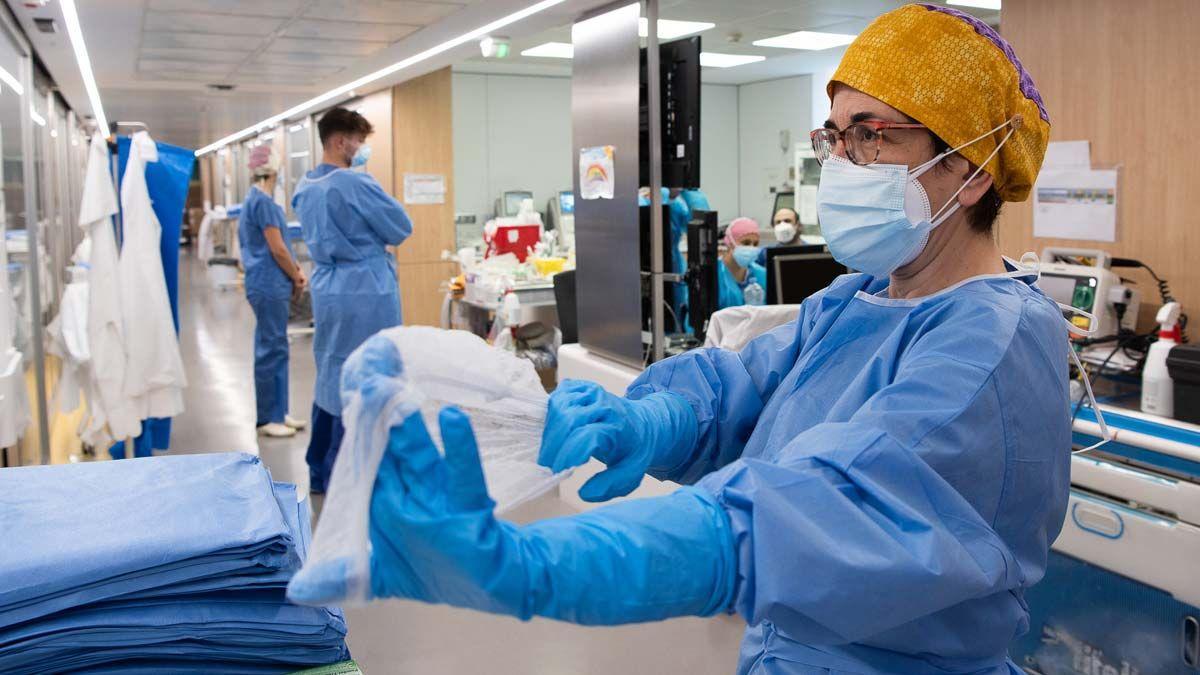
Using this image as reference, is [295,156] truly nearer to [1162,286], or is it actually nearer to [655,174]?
[655,174]

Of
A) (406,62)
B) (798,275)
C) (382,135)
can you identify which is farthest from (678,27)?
(798,275)

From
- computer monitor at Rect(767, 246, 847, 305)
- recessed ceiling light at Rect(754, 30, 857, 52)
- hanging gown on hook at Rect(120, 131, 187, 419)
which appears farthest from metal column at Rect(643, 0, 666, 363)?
recessed ceiling light at Rect(754, 30, 857, 52)

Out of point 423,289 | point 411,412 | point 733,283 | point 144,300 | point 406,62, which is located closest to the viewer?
point 411,412

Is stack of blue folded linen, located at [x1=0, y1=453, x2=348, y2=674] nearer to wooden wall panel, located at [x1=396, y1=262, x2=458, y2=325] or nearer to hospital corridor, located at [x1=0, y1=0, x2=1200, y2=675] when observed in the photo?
hospital corridor, located at [x1=0, y1=0, x2=1200, y2=675]

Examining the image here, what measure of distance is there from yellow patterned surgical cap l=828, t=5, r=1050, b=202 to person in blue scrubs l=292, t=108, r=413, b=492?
136 inches

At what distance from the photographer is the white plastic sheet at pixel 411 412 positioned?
74cm

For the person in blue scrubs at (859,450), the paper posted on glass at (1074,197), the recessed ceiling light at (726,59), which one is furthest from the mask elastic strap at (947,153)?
the recessed ceiling light at (726,59)

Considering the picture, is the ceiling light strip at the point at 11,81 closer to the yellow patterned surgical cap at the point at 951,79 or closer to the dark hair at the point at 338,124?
the dark hair at the point at 338,124

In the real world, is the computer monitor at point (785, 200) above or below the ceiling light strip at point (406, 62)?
below

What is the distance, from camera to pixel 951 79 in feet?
3.85

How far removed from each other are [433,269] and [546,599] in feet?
25.8

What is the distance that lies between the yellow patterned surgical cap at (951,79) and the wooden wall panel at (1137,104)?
2031 millimetres

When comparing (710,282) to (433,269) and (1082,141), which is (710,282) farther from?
(433,269)

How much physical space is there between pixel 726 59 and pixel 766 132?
7.22 feet
